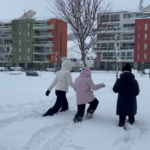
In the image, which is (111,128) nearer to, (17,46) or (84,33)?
(84,33)

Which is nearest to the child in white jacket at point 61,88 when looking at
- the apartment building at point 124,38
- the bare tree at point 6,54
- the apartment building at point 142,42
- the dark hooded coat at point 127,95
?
the dark hooded coat at point 127,95

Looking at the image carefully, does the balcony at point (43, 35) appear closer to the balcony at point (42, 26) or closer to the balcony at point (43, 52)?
the balcony at point (42, 26)

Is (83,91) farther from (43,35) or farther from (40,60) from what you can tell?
(43,35)

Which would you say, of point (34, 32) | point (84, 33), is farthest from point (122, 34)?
point (84, 33)

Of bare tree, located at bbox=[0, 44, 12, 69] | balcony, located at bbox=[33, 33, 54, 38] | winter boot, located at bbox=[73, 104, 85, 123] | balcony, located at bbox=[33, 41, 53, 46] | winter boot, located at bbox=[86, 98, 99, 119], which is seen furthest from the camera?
balcony, located at bbox=[33, 41, 53, 46]

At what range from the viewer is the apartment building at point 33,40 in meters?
54.5

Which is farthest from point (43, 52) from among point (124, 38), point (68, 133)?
point (68, 133)

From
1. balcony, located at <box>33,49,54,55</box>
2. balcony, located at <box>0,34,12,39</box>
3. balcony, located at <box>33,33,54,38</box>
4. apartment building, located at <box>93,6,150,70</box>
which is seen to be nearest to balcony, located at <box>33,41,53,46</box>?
balcony, located at <box>33,33,54,38</box>

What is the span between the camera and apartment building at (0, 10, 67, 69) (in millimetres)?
54500

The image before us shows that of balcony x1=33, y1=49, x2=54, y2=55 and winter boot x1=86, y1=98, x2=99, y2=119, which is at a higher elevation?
balcony x1=33, y1=49, x2=54, y2=55

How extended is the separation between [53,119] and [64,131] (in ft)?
2.84

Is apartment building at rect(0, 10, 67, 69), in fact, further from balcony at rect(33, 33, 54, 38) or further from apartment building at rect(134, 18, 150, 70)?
apartment building at rect(134, 18, 150, 70)

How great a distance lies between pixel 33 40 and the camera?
56594 mm

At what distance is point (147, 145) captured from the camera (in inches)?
145
